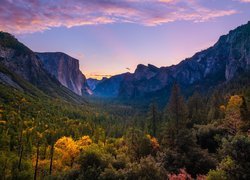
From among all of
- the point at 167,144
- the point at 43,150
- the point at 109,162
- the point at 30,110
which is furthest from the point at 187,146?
the point at 30,110

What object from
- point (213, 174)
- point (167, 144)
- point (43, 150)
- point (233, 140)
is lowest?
point (43, 150)

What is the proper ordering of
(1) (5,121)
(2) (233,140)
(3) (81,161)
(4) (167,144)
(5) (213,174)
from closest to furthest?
(2) (233,140)
(5) (213,174)
(3) (81,161)
(4) (167,144)
(1) (5,121)

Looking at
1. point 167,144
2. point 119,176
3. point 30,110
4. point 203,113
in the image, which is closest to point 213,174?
point 119,176

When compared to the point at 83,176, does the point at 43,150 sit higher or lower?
lower

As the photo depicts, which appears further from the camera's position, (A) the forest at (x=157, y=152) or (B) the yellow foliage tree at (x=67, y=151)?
(B) the yellow foliage tree at (x=67, y=151)

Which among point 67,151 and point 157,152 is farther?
point 67,151

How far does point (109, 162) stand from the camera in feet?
129

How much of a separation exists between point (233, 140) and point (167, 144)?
40.4 meters

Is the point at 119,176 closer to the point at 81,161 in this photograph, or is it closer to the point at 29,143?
the point at 81,161

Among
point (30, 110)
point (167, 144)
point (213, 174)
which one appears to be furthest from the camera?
point (30, 110)

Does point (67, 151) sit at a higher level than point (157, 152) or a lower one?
lower

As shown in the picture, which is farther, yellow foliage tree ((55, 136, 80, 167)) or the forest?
yellow foliage tree ((55, 136, 80, 167))

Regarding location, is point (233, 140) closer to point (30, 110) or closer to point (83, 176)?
point (83, 176)

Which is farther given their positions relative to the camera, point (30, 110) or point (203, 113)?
point (30, 110)
